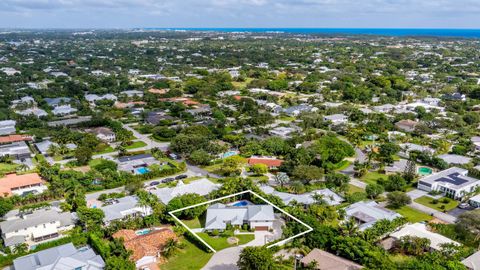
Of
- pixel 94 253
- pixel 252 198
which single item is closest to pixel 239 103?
pixel 252 198

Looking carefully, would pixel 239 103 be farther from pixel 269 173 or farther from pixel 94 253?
pixel 94 253

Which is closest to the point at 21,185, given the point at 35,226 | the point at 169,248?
the point at 35,226

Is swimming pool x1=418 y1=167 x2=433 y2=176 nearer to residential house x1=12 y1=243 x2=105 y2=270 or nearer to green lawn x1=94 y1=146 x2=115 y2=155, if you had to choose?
residential house x1=12 y1=243 x2=105 y2=270

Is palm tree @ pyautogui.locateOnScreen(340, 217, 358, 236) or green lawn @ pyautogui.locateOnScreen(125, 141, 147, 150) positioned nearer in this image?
palm tree @ pyautogui.locateOnScreen(340, 217, 358, 236)

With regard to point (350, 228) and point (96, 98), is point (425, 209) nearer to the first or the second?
point (350, 228)

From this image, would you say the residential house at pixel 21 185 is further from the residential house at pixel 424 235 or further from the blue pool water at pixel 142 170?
the residential house at pixel 424 235

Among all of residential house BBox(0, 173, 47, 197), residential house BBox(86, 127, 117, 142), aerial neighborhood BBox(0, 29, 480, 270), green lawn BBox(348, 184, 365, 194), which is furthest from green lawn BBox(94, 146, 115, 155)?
green lawn BBox(348, 184, 365, 194)
